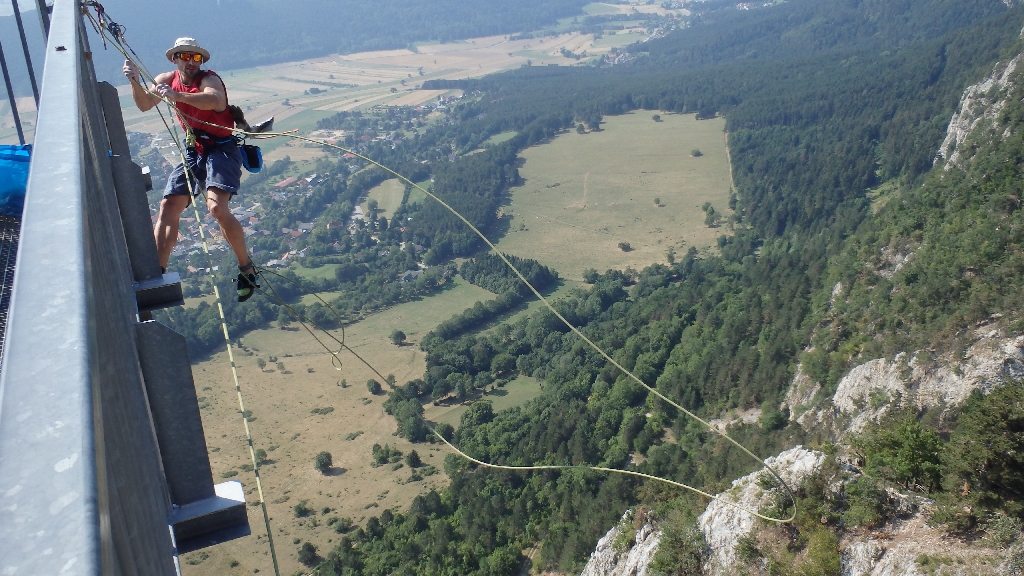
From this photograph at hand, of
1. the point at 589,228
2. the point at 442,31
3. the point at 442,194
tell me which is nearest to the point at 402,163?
the point at 442,194

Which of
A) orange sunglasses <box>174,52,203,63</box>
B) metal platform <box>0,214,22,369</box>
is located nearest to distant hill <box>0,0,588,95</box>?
orange sunglasses <box>174,52,203,63</box>

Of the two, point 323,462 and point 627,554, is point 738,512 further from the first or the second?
point 323,462

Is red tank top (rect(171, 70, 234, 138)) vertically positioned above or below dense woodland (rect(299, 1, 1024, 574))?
above

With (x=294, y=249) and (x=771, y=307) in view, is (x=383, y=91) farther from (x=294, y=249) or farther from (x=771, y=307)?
(x=771, y=307)

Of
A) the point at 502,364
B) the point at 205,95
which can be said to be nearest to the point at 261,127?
the point at 205,95

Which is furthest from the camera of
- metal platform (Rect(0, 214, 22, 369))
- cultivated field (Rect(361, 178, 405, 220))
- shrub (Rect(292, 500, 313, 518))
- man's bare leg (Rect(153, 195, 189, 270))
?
cultivated field (Rect(361, 178, 405, 220))

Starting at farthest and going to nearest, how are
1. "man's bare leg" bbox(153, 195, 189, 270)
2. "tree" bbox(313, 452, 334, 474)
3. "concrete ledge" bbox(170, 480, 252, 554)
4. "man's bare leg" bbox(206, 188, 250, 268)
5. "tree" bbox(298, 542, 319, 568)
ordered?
"tree" bbox(313, 452, 334, 474), "tree" bbox(298, 542, 319, 568), "man's bare leg" bbox(206, 188, 250, 268), "man's bare leg" bbox(153, 195, 189, 270), "concrete ledge" bbox(170, 480, 252, 554)

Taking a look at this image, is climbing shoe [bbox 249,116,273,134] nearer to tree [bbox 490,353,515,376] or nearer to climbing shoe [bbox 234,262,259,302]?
climbing shoe [bbox 234,262,259,302]
